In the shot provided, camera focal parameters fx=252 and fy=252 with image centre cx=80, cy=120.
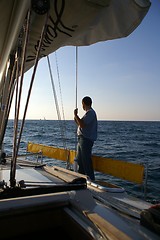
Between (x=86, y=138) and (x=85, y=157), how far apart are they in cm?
31

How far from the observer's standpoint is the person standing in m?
3.98

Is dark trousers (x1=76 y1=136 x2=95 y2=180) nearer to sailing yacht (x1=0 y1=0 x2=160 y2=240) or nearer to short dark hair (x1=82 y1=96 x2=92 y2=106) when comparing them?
short dark hair (x1=82 y1=96 x2=92 y2=106)

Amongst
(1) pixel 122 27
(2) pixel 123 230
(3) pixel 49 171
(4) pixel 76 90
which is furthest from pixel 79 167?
(2) pixel 123 230

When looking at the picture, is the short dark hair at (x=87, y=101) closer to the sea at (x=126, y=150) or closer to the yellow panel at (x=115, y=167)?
the sea at (x=126, y=150)

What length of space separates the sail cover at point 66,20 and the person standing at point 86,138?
1.99 metres

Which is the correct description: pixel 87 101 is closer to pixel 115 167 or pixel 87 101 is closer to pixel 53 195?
pixel 115 167

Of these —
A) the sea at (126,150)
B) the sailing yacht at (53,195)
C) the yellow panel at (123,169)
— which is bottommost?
the sea at (126,150)

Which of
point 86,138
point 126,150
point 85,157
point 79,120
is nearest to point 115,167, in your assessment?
point 85,157

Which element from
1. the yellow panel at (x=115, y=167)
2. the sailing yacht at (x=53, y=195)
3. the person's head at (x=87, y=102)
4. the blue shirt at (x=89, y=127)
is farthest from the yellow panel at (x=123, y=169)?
the sailing yacht at (x=53, y=195)

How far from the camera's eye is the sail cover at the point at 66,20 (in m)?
1.33

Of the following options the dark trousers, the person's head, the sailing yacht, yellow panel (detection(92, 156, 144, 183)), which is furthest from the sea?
the sailing yacht

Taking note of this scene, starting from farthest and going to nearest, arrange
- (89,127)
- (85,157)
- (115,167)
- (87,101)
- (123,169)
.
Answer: (87,101) < (89,127) < (85,157) < (115,167) < (123,169)

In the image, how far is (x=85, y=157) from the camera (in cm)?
396

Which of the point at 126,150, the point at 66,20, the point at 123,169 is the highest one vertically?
the point at 66,20
